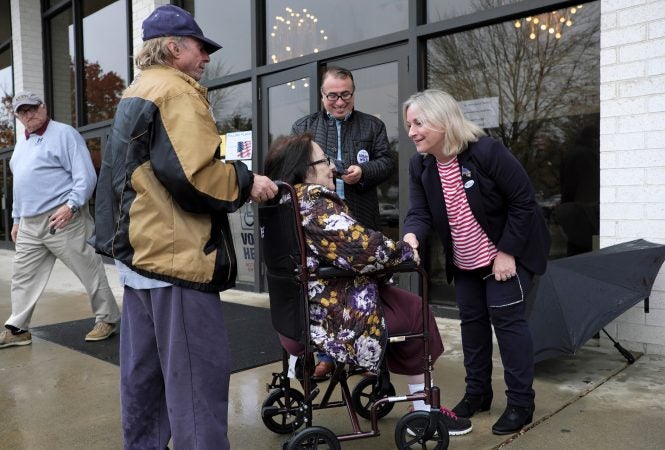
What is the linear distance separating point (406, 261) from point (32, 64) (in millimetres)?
10409

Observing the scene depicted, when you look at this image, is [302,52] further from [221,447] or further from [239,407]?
[221,447]

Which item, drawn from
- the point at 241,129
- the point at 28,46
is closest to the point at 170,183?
the point at 241,129

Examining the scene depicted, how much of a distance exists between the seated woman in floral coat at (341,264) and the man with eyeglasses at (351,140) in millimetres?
890

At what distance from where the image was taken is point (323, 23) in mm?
5953

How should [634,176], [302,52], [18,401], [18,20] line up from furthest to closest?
[18,20] < [302,52] < [634,176] < [18,401]

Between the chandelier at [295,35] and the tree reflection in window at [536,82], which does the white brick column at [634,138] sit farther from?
the chandelier at [295,35]

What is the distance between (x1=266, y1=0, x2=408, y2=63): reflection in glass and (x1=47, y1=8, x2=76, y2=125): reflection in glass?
17.8 feet

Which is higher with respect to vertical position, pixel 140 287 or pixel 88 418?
pixel 140 287

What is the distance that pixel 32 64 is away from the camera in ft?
34.7

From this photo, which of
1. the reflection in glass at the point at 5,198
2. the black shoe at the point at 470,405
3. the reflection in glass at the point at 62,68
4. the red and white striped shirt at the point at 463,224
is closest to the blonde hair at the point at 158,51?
the red and white striped shirt at the point at 463,224

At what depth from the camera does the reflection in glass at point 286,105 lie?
599 cm

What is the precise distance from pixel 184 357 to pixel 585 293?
7.52 feet

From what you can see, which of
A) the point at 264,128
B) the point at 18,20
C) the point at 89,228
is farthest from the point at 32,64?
the point at 89,228

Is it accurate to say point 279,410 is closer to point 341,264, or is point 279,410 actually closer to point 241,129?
point 341,264
